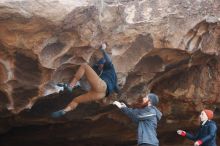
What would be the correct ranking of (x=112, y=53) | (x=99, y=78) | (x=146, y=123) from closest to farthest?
1. (x=146, y=123)
2. (x=99, y=78)
3. (x=112, y=53)

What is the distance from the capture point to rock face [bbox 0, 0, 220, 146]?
19.8ft

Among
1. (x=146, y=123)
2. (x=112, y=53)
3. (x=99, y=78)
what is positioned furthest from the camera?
(x=112, y=53)

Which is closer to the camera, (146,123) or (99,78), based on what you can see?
(146,123)

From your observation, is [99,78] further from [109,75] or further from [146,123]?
[146,123]

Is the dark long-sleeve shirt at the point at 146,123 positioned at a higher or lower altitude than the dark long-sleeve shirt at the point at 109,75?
lower

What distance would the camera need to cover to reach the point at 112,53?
22.5ft

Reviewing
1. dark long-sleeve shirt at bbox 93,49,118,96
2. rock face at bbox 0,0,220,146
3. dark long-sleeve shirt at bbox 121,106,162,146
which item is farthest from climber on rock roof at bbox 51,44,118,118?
dark long-sleeve shirt at bbox 121,106,162,146

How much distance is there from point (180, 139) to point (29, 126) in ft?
9.59

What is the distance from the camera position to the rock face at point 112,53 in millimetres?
6035

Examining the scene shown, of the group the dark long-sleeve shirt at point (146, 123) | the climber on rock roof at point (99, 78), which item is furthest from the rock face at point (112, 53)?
the dark long-sleeve shirt at point (146, 123)

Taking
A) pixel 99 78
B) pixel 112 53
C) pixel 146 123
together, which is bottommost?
pixel 146 123

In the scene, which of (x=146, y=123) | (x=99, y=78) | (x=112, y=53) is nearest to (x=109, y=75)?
(x=99, y=78)

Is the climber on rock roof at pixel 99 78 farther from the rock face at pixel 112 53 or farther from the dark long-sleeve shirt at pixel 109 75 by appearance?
the rock face at pixel 112 53

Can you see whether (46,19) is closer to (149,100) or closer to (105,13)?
(105,13)
